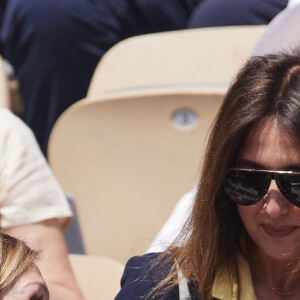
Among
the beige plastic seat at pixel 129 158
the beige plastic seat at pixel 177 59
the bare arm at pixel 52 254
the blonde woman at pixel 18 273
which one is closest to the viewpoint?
the blonde woman at pixel 18 273

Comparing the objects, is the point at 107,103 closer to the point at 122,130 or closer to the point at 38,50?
the point at 122,130

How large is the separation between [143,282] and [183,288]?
0.21 ft

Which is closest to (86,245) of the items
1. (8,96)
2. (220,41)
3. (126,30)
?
(8,96)

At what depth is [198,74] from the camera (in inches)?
75.6

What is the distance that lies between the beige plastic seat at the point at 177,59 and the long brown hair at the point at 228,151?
641 millimetres

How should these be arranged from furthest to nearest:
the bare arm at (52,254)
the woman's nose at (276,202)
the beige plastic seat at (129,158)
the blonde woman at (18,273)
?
1. the beige plastic seat at (129,158)
2. the bare arm at (52,254)
3. the woman's nose at (276,202)
4. the blonde woman at (18,273)

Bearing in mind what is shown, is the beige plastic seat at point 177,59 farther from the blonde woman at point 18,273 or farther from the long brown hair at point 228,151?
the blonde woman at point 18,273

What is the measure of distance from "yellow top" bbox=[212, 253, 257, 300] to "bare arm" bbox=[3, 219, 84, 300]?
325mm

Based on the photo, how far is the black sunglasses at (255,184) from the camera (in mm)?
1108

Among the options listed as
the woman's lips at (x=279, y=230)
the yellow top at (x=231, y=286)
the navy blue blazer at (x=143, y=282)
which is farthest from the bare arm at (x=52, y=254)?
the woman's lips at (x=279, y=230)

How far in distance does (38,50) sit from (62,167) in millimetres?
512

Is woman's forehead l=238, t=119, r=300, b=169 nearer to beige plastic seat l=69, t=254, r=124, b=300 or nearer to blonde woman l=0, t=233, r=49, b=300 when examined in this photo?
blonde woman l=0, t=233, r=49, b=300

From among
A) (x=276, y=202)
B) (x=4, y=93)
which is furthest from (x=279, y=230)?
(x=4, y=93)

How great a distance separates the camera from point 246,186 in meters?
1.14
